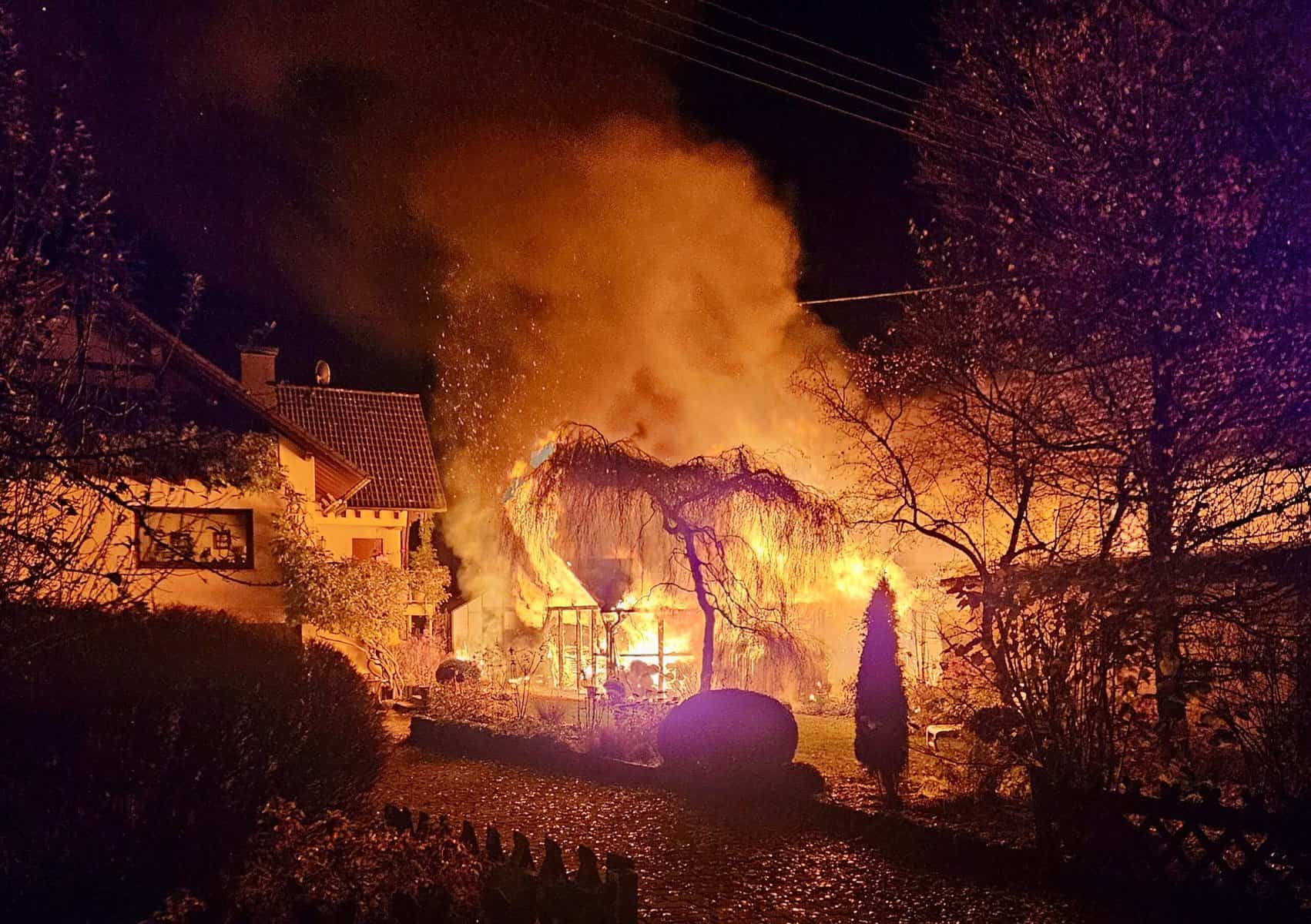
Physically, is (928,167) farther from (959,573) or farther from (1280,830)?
(1280,830)

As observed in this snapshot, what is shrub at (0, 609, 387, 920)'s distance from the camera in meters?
6.45

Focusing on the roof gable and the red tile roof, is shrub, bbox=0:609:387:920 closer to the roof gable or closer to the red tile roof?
the roof gable

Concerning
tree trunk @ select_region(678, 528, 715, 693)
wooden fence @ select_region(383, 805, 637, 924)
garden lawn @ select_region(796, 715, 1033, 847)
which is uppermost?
tree trunk @ select_region(678, 528, 715, 693)

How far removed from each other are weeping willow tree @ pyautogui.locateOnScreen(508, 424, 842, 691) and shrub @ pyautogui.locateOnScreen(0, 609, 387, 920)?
7.85m

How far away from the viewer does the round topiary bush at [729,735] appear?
38.9 ft

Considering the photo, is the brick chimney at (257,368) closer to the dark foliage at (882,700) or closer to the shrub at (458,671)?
the shrub at (458,671)

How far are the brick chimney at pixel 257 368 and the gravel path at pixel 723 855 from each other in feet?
51.7

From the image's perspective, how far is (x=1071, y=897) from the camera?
752 centimetres

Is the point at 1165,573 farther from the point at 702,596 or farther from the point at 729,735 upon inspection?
the point at 702,596

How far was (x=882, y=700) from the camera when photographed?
11.6 m

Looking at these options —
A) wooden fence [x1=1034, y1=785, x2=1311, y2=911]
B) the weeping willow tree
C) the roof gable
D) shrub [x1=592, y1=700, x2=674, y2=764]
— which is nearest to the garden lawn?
wooden fence [x1=1034, y1=785, x2=1311, y2=911]

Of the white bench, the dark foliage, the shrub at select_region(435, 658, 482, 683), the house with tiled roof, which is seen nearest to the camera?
the dark foliage

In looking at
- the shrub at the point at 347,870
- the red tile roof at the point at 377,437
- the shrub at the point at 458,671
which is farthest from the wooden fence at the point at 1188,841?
the red tile roof at the point at 377,437

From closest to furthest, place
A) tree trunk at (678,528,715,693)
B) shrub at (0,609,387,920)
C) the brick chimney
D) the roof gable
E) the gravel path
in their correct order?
1. shrub at (0,609,387,920)
2. the gravel path
3. tree trunk at (678,528,715,693)
4. the roof gable
5. the brick chimney
